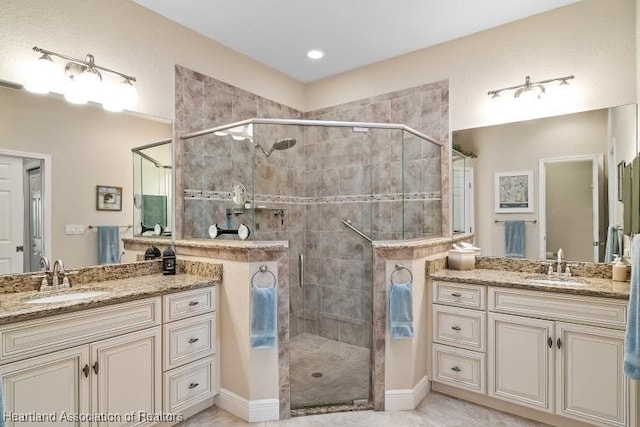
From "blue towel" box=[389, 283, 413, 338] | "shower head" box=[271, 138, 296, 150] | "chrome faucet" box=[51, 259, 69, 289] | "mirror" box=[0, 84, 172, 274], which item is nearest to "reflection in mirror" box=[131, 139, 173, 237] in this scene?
"mirror" box=[0, 84, 172, 274]

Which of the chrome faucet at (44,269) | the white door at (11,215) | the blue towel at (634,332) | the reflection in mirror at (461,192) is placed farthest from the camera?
the reflection in mirror at (461,192)

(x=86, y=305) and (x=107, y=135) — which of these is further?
(x=107, y=135)

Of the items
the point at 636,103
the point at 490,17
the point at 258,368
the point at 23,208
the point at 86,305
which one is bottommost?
the point at 258,368

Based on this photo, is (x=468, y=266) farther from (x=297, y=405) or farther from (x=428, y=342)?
(x=297, y=405)

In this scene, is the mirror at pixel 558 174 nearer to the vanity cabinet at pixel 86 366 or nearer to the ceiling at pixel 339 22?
the ceiling at pixel 339 22

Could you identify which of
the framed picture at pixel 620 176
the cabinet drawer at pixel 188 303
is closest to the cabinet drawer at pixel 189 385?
the cabinet drawer at pixel 188 303

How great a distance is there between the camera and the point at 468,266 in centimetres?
282

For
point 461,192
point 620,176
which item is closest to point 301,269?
point 461,192

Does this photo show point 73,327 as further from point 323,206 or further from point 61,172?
point 323,206

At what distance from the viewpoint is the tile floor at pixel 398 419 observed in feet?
7.39

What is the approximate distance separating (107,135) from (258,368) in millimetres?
1876

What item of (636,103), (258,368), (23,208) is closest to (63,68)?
(23,208)

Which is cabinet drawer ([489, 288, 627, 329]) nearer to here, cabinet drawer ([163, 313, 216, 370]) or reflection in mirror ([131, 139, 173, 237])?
cabinet drawer ([163, 313, 216, 370])

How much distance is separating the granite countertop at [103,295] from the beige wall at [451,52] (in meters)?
1.23
